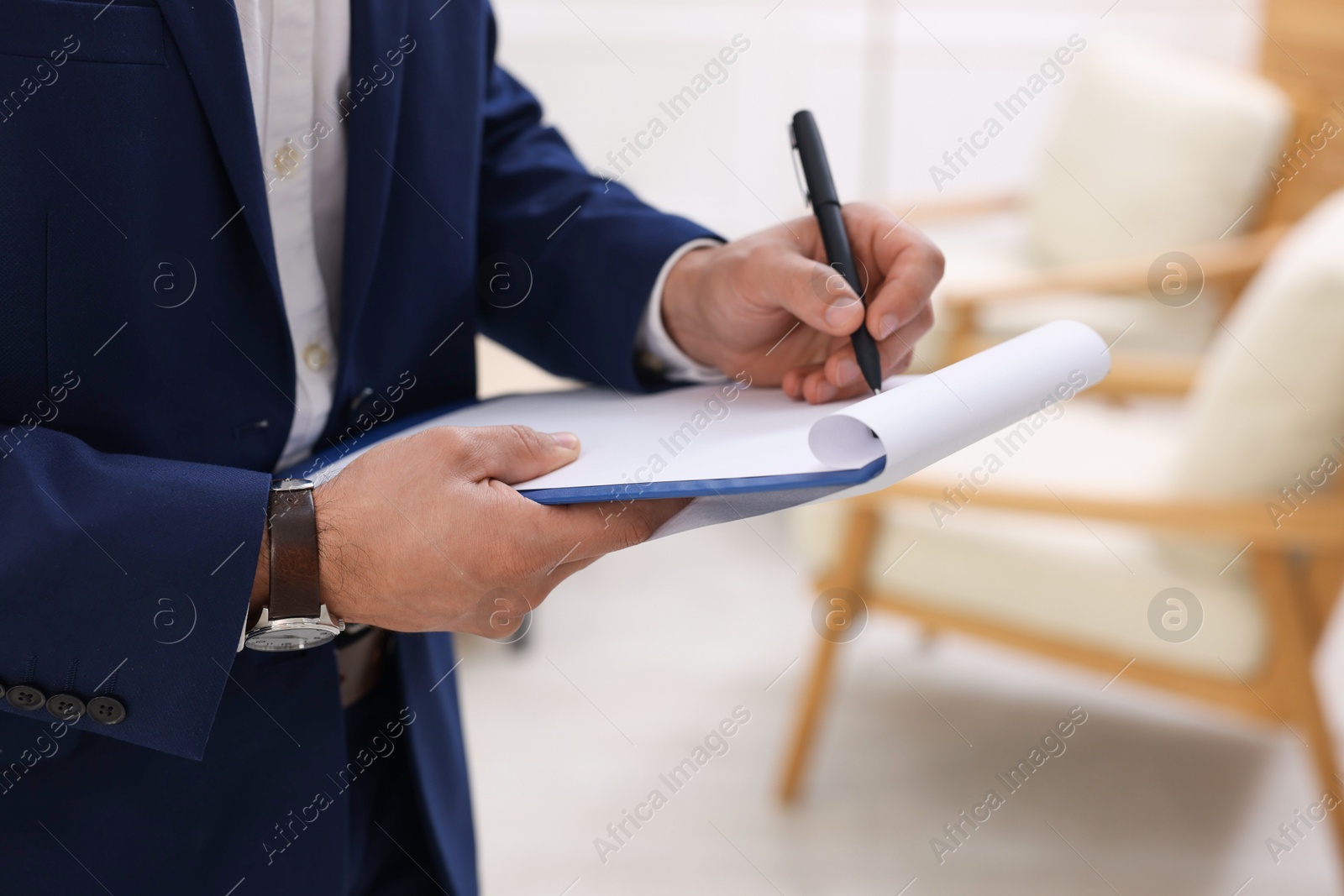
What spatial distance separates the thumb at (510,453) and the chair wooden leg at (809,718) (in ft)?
4.60

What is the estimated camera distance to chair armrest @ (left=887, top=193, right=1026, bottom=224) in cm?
291

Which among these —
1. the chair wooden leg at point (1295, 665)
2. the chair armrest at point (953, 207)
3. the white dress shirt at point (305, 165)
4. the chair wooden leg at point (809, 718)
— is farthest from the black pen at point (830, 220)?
the chair armrest at point (953, 207)

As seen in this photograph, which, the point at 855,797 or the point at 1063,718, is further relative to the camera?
the point at 1063,718

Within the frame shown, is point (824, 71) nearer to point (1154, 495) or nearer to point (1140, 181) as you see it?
point (1140, 181)

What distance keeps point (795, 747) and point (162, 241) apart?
5.18ft

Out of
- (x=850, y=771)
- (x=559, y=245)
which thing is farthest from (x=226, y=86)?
(x=850, y=771)

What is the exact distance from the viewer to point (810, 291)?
72cm

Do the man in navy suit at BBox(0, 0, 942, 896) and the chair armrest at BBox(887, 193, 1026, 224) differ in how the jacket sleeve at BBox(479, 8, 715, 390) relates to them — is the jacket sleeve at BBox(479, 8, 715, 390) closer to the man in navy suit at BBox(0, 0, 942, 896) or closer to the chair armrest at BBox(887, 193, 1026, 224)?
the man in navy suit at BBox(0, 0, 942, 896)

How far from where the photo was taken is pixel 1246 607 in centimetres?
161

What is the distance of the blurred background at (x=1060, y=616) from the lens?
1.59 metres

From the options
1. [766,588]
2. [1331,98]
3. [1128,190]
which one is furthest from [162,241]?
[1331,98]

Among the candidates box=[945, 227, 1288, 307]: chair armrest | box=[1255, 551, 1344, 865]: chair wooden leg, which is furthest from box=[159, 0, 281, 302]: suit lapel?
box=[945, 227, 1288, 307]: chair armrest

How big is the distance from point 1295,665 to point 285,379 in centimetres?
146

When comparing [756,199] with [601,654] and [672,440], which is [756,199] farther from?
[672,440]
